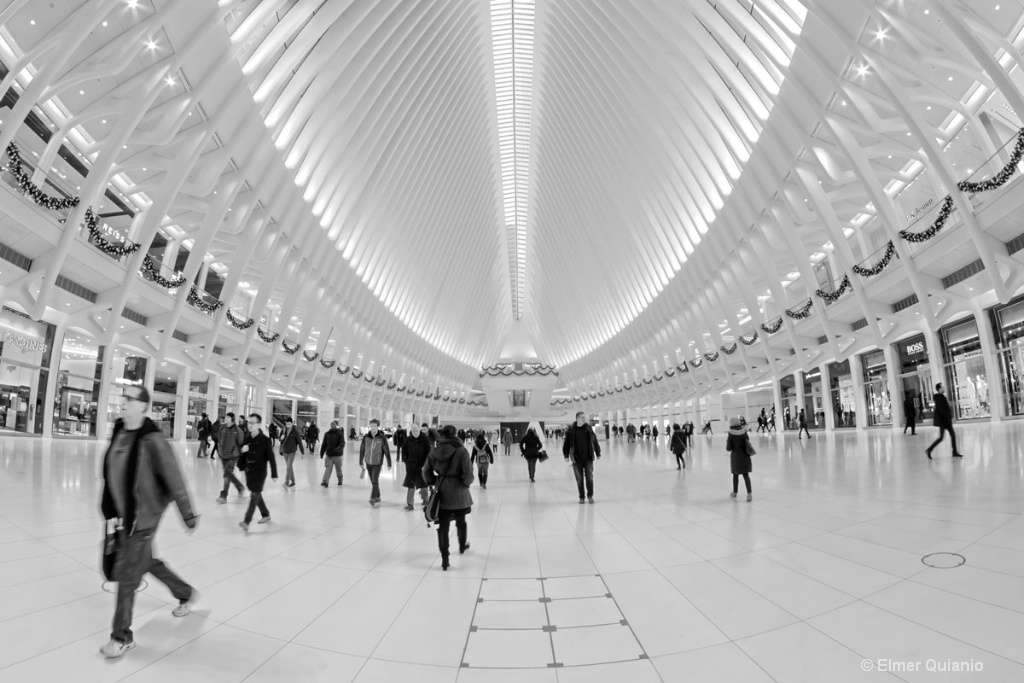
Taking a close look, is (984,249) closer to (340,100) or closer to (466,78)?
(340,100)

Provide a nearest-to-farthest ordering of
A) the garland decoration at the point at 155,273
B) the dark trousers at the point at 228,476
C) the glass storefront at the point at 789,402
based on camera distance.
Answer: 1. the dark trousers at the point at 228,476
2. the garland decoration at the point at 155,273
3. the glass storefront at the point at 789,402

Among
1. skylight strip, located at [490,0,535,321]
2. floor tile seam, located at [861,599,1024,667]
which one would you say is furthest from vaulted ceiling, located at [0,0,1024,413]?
floor tile seam, located at [861,599,1024,667]

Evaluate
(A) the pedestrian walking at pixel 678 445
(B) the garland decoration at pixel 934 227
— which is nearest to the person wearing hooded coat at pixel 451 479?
(A) the pedestrian walking at pixel 678 445

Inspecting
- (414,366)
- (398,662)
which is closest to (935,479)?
(398,662)

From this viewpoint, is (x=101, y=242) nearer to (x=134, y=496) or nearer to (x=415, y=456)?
(x=415, y=456)

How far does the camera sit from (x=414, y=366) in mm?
39531

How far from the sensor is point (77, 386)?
2050cm

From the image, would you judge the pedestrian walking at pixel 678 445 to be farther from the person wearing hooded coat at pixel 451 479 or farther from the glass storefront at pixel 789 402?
the glass storefront at pixel 789 402

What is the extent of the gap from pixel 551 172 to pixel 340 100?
54.2ft

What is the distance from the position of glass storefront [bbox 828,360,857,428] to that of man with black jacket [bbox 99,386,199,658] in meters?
31.0

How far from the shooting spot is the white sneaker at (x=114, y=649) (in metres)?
2.97

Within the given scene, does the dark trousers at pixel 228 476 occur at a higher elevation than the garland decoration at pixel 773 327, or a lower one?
lower

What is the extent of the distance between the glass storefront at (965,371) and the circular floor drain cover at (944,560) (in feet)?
65.7

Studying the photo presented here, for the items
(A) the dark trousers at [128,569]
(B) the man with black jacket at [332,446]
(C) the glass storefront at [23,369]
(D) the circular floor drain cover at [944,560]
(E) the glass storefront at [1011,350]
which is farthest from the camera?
(E) the glass storefront at [1011,350]
